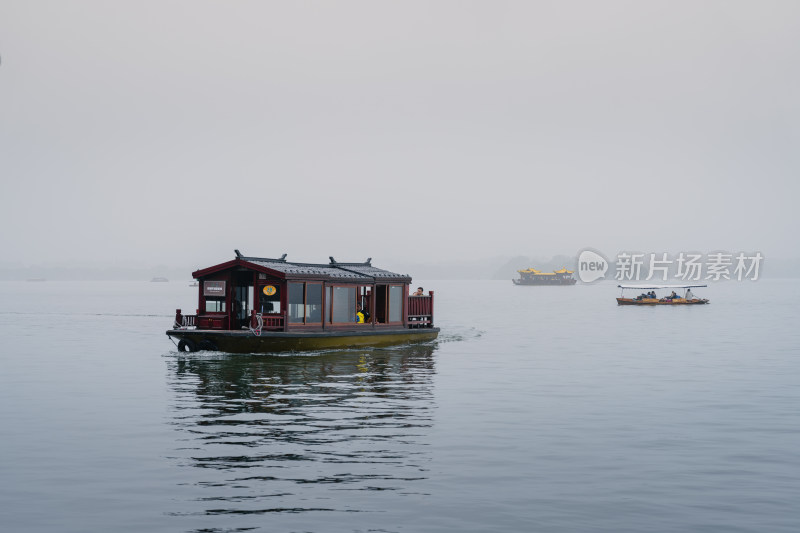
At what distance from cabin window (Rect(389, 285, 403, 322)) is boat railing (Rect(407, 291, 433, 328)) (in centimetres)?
77

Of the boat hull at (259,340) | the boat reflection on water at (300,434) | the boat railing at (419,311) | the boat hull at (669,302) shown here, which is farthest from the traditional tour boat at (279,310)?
the boat hull at (669,302)

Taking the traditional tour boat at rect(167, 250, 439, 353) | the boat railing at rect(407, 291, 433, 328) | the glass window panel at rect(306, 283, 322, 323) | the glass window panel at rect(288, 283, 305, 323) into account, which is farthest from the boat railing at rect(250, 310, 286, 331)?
the boat railing at rect(407, 291, 433, 328)

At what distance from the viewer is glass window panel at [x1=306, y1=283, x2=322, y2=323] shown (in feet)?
124

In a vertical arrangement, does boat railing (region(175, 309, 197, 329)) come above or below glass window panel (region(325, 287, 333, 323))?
below

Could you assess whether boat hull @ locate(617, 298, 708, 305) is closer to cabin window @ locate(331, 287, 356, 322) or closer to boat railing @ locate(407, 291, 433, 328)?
boat railing @ locate(407, 291, 433, 328)

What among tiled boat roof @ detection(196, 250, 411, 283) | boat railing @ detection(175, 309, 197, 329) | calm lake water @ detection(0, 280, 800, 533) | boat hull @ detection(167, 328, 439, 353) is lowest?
calm lake water @ detection(0, 280, 800, 533)

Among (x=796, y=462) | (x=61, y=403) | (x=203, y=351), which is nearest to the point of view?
(x=796, y=462)

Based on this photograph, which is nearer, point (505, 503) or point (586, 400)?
point (505, 503)

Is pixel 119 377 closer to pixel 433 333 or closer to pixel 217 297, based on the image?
pixel 217 297

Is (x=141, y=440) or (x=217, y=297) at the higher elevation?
(x=217, y=297)

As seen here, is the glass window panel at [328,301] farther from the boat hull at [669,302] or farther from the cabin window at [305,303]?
the boat hull at [669,302]

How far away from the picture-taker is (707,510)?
12.5 m

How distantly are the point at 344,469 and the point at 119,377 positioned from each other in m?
18.9

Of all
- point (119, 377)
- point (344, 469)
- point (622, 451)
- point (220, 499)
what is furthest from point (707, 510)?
point (119, 377)
